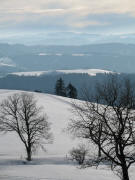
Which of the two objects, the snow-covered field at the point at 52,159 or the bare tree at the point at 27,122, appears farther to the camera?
the bare tree at the point at 27,122

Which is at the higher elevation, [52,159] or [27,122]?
[27,122]

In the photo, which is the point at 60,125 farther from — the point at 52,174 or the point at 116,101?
the point at 116,101

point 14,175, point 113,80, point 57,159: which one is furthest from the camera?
point 57,159

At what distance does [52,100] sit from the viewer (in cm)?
9988

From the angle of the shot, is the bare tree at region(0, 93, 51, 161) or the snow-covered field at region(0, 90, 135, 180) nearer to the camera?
the snow-covered field at region(0, 90, 135, 180)

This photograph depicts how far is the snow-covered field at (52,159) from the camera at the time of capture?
2875 cm

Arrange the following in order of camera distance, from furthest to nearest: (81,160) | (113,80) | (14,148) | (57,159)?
1. (14,148)
2. (57,159)
3. (81,160)
4. (113,80)

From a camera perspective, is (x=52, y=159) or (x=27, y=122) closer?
(x=27, y=122)

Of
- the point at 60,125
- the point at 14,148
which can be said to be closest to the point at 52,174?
the point at 14,148

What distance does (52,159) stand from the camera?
135 ft

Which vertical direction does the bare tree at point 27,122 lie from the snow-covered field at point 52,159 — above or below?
above

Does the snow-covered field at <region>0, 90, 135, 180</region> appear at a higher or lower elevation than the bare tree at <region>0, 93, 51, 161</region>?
lower

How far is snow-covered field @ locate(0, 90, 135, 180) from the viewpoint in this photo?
94.3ft

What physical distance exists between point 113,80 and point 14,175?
1212 cm
